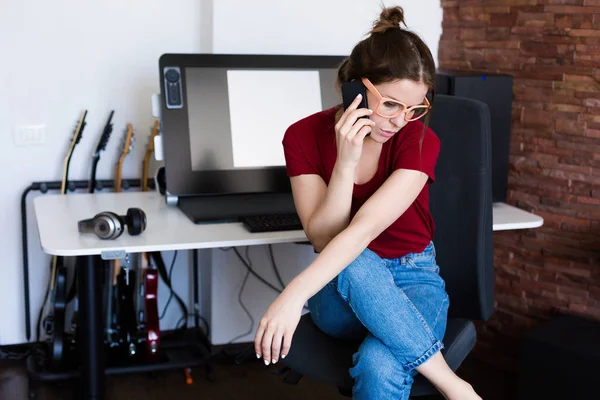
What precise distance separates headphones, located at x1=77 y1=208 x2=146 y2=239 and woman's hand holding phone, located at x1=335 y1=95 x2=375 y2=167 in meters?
0.64

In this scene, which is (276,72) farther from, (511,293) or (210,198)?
(511,293)

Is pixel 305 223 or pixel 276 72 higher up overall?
pixel 276 72

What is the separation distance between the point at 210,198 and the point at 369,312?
962mm

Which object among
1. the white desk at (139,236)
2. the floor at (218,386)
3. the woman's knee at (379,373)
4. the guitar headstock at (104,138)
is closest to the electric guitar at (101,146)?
the guitar headstock at (104,138)

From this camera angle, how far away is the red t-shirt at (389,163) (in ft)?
5.95

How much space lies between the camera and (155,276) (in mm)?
2793

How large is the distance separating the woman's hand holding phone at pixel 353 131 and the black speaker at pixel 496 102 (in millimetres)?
942

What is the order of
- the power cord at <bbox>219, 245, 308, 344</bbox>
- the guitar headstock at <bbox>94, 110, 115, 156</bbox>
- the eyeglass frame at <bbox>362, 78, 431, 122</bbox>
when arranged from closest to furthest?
the eyeglass frame at <bbox>362, 78, 431, 122</bbox>, the guitar headstock at <bbox>94, 110, 115, 156</bbox>, the power cord at <bbox>219, 245, 308, 344</bbox>

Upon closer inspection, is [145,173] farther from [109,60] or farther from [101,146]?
[109,60]

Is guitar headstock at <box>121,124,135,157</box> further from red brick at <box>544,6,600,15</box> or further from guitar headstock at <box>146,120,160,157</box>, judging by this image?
red brick at <box>544,6,600,15</box>

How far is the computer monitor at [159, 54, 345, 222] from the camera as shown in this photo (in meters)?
2.45

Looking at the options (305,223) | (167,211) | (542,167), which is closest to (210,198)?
(167,211)

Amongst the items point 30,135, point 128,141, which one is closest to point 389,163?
point 128,141

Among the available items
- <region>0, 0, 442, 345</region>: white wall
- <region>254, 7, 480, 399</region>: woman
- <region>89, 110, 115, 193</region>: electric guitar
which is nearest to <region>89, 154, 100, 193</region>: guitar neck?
<region>89, 110, 115, 193</region>: electric guitar
